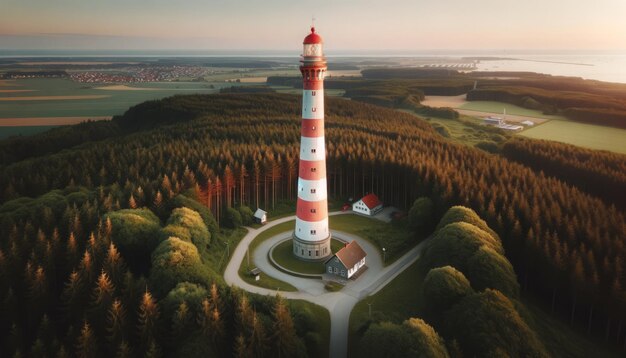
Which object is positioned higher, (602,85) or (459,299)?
(602,85)

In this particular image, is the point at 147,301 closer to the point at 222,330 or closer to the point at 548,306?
the point at 222,330

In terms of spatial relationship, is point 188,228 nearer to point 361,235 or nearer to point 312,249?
point 312,249

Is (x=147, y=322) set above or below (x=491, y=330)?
above

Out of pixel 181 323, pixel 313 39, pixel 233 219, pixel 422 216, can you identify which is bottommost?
pixel 233 219

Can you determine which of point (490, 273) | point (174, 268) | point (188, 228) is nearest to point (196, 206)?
point (188, 228)

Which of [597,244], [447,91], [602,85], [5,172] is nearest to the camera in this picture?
[597,244]

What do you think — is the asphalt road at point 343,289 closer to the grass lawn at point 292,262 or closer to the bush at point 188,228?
the grass lawn at point 292,262

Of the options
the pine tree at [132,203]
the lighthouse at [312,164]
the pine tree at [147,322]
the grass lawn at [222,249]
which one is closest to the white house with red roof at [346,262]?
the lighthouse at [312,164]

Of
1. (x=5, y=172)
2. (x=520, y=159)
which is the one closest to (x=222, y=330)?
(x=5, y=172)
